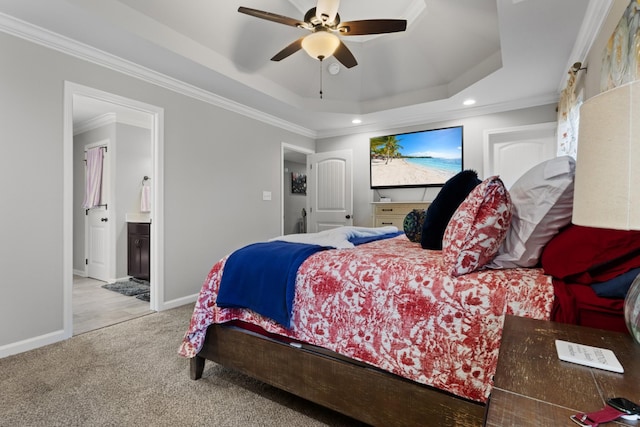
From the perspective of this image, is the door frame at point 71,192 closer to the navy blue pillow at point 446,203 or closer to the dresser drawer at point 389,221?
the navy blue pillow at point 446,203

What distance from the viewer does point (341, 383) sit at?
57.0 inches

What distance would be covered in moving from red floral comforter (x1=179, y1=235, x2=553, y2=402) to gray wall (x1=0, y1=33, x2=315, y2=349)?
203 centimetres

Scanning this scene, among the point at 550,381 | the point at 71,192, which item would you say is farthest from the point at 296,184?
the point at 550,381

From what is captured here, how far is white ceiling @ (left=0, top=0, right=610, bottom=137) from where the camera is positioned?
238 centimetres

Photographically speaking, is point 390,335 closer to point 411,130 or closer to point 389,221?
point 389,221

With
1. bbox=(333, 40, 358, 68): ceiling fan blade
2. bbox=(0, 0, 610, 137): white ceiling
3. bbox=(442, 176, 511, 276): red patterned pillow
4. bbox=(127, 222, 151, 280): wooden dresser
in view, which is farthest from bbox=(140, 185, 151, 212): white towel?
bbox=(442, 176, 511, 276): red patterned pillow

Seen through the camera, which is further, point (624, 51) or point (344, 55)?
point (344, 55)

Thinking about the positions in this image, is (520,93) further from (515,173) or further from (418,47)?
(418,47)

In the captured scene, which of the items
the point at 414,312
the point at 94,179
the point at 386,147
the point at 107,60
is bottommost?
the point at 414,312

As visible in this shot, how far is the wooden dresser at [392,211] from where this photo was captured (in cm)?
457

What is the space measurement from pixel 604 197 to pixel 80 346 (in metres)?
3.15

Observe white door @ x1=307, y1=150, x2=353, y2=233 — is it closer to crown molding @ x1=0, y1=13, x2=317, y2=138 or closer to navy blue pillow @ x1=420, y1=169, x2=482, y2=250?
crown molding @ x1=0, y1=13, x2=317, y2=138

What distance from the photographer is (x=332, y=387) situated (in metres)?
1.47

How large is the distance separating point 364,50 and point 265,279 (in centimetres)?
327
